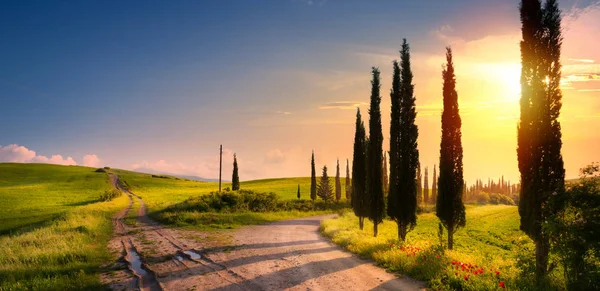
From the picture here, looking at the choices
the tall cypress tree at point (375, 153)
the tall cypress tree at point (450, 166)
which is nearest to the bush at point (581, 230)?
the tall cypress tree at point (450, 166)

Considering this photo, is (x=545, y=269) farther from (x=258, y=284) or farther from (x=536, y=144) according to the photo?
(x=258, y=284)

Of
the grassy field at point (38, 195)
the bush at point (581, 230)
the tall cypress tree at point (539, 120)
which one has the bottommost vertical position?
the grassy field at point (38, 195)

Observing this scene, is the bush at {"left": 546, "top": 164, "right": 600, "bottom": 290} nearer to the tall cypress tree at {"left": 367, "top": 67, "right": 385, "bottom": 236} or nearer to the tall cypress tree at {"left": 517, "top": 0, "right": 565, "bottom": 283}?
the tall cypress tree at {"left": 517, "top": 0, "right": 565, "bottom": 283}

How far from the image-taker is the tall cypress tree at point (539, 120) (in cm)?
1299

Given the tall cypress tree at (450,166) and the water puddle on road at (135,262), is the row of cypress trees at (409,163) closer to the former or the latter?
the tall cypress tree at (450,166)

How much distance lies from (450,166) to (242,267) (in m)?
15.2

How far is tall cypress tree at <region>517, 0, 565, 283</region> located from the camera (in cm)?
1299

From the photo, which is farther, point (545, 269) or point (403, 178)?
point (403, 178)

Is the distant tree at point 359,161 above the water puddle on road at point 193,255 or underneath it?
above

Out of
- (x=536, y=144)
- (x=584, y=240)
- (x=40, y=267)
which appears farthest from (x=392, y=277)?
(x=40, y=267)

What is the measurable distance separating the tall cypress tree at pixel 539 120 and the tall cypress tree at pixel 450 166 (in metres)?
7.80

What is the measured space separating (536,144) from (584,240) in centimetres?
570

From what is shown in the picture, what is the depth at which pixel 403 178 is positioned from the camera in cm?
2323

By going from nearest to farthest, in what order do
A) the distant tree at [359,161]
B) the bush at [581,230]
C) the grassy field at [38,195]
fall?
the bush at [581,230] → the distant tree at [359,161] → the grassy field at [38,195]
